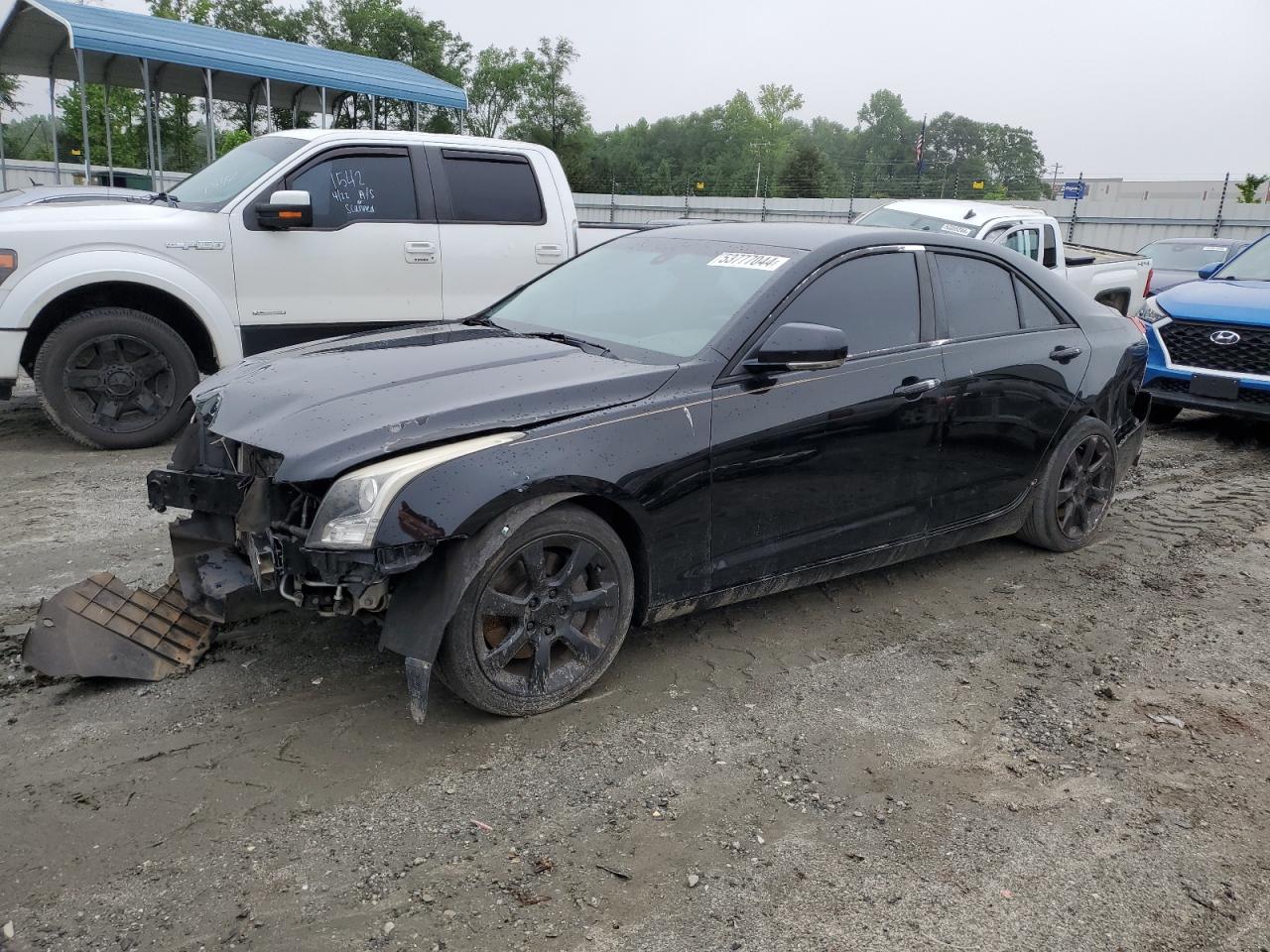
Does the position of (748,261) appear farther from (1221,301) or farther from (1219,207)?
(1219,207)

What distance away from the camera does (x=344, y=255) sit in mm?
7117

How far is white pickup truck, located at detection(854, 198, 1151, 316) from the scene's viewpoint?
32.3 ft

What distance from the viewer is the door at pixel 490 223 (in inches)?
296

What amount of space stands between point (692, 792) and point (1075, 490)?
327 cm

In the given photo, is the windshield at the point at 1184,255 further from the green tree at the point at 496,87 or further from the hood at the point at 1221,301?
the green tree at the point at 496,87

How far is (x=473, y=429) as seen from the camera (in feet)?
10.7

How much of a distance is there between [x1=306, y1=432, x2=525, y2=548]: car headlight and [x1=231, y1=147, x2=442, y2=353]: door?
4.37m

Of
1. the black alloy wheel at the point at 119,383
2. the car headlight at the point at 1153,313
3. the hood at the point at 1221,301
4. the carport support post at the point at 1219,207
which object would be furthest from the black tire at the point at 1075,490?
the carport support post at the point at 1219,207

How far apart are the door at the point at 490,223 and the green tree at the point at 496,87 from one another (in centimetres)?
6712

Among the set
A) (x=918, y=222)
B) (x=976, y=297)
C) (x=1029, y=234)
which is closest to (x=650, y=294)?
(x=976, y=297)

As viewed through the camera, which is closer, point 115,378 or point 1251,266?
point 115,378

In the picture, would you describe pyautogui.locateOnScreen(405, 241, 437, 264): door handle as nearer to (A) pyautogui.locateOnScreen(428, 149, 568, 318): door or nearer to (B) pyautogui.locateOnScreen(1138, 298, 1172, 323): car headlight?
(A) pyautogui.locateOnScreen(428, 149, 568, 318): door

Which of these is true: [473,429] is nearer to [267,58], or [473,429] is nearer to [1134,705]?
[1134,705]

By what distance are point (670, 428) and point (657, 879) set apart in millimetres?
1557
